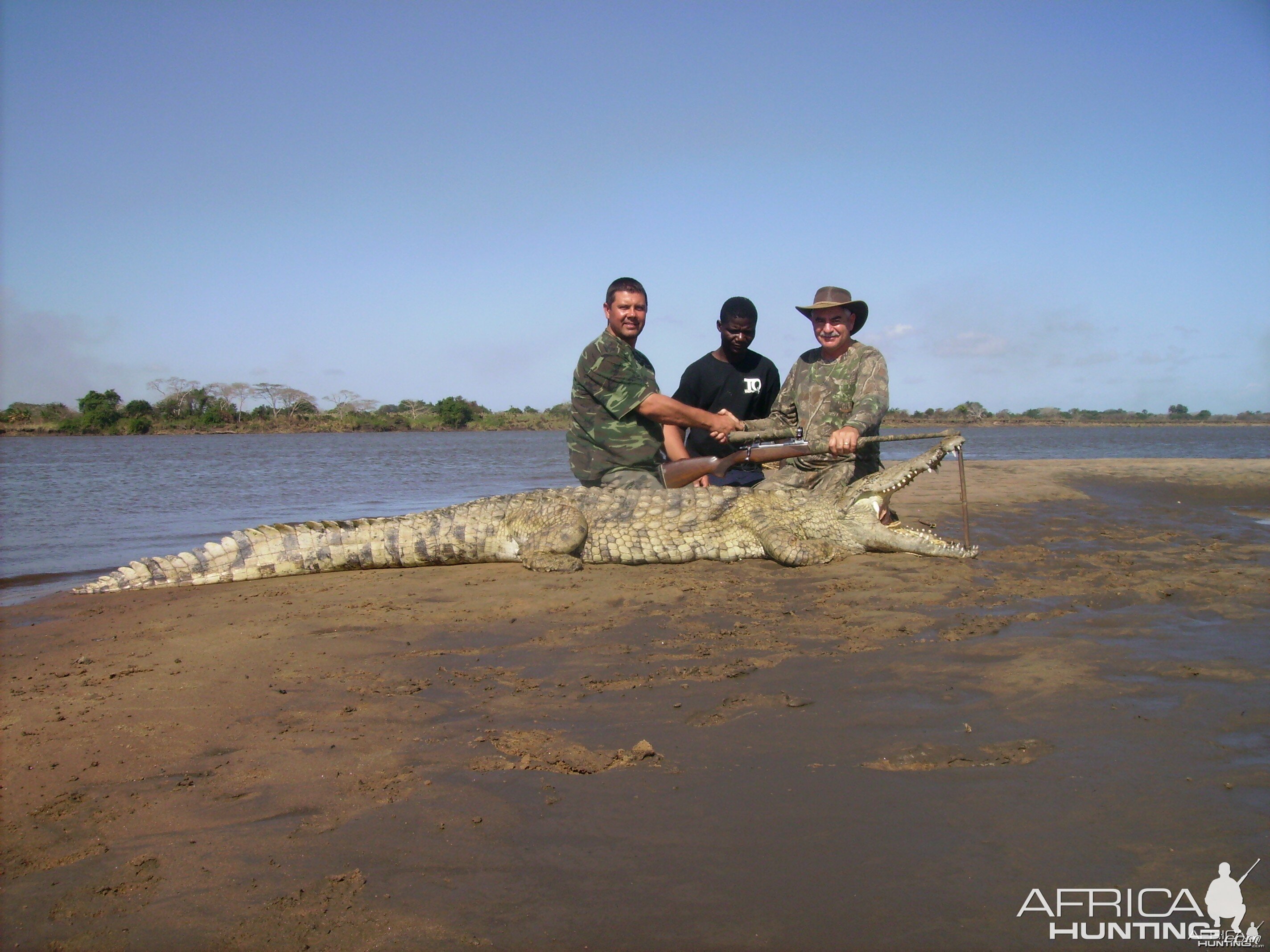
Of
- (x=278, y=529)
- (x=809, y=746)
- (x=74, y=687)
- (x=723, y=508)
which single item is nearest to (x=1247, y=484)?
(x=723, y=508)

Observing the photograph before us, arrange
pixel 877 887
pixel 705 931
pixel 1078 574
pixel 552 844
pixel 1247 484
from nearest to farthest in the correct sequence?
pixel 705 931, pixel 877 887, pixel 552 844, pixel 1078 574, pixel 1247 484

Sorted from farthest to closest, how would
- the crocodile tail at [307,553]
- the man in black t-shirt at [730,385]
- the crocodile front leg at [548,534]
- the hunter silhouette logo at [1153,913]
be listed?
the man in black t-shirt at [730,385]
the crocodile front leg at [548,534]
the crocodile tail at [307,553]
the hunter silhouette logo at [1153,913]

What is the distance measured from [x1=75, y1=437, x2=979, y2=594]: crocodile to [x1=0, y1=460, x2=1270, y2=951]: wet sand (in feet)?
3.42

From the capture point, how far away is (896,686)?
301cm

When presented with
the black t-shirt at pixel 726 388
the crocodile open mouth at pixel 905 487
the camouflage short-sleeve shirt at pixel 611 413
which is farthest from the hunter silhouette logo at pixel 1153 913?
the black t-shirt at pixel 726 388

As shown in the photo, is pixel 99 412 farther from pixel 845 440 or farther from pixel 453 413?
pixel 845 440

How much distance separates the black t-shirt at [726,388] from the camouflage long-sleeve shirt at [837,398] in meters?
0.51

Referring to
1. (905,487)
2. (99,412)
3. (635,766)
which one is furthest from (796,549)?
(99,412)

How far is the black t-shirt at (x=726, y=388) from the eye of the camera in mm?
7070

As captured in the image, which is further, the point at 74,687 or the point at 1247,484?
the point at 1247,484

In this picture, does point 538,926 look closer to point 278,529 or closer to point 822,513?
point 822,513

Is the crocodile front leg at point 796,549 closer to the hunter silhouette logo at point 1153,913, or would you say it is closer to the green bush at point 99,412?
the hunter silhouette logo at point 1153,913

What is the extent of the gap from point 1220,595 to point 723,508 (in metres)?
3.16

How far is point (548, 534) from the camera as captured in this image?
5.89 metres
